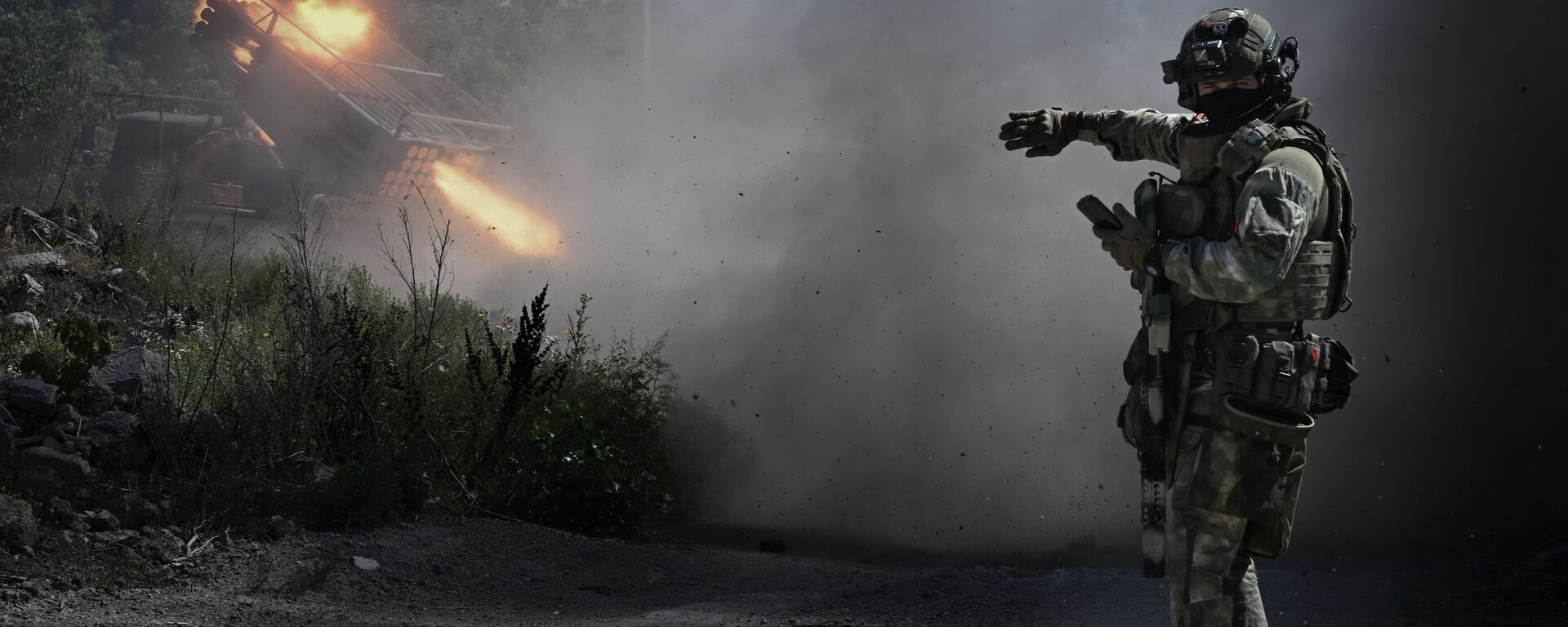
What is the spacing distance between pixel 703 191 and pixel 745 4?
1454 millimetres

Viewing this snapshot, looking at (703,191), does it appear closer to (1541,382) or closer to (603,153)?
(603,153)

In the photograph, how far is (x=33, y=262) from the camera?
28.1 ft

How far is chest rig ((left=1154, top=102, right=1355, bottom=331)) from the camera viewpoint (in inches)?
125

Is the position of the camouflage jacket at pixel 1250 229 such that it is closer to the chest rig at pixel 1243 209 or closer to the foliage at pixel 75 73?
the chest rig at pixel 1243 209

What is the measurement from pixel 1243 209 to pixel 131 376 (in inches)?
183

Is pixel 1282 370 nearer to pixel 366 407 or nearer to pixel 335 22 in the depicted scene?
pixel 366 407

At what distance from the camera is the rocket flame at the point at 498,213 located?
1205 cm

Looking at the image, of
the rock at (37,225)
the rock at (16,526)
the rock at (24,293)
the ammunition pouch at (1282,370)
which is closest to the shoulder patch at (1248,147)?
the ammunition pouch at (1282,370)

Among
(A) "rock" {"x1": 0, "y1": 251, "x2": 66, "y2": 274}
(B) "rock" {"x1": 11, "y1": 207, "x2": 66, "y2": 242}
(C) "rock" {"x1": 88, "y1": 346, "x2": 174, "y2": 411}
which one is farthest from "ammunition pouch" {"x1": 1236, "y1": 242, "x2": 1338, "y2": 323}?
(B) "rock" {"x1": 11, "y1": 207, "x2": 66, "y2": 242}

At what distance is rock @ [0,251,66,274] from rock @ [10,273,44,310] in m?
0.24

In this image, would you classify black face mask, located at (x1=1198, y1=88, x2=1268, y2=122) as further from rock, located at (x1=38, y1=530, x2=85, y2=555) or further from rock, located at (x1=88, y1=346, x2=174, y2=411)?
rock, located at (x1=88, y1=346, x2=174, y2=411)

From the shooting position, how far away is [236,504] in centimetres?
485

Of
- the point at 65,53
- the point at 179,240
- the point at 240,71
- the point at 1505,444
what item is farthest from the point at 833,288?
the point at 65,53

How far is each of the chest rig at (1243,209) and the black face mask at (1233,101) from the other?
0.20ft
